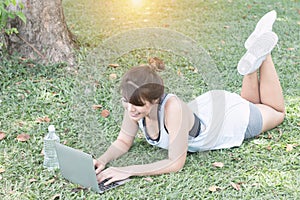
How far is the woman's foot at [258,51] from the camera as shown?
10.7 feet

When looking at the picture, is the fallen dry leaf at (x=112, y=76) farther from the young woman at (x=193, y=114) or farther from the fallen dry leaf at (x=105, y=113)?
the young woman at (x=193, y=114)

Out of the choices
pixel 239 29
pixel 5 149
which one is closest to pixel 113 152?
pixel 5 149

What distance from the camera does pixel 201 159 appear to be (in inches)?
114

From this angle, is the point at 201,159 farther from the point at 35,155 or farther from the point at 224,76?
the point at 224,76

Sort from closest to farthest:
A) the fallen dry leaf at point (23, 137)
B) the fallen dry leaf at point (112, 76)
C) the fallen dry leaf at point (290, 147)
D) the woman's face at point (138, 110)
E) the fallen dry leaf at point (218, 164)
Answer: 1. the woman's face at point (138, 110)
2. the fallen dry leaf at point (218, 164)
3. the fallen dry leaf at point (290, 147)
4. the fallen dry leaf at point (23, 137)
5. the fallen dry leaf at point (112, 76)

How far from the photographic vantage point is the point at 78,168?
256 cm

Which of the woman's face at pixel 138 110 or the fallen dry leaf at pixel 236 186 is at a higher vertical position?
the woman's face at pixel 138 110

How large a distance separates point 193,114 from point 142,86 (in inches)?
19.9

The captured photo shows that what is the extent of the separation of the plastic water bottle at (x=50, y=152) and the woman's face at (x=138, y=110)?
507 mm

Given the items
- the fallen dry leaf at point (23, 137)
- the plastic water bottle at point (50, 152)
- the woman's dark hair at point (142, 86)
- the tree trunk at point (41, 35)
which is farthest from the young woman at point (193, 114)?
the tree trunk at point (41, 35)

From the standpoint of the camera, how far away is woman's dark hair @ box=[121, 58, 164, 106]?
8.27ft

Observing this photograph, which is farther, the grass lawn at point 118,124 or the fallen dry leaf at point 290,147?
the fallen dry leaf at point 290,147

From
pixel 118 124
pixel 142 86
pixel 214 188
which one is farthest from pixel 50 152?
pixel 214 188

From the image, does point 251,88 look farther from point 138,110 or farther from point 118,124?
point 138,110
